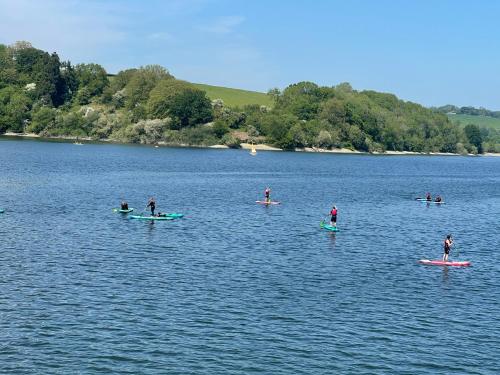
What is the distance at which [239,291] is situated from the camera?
49656 millimetres

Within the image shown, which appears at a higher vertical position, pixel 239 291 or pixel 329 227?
pixel 329 227

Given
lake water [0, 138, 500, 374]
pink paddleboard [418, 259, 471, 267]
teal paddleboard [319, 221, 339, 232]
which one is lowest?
lake water [0, 138, 500, 374]

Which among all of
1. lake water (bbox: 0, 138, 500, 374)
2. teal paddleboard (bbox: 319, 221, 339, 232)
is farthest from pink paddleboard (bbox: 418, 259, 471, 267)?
teal paddleboard (bbox: 319, 221, 339, 232)

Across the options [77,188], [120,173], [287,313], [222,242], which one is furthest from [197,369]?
[120,173]

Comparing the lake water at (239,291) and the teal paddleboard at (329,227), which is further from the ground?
the teal paddleboard at (329,227)

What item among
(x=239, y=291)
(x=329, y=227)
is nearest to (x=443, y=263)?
(x=329, y=227)

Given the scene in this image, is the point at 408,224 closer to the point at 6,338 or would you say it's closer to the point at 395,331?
the point at 395,331

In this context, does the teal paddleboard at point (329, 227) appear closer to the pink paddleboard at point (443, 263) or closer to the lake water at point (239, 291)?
the lake water at point (239, 291)

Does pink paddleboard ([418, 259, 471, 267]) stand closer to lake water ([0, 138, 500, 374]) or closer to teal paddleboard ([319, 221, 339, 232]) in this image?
lake water ([0, 138, 500, 374])

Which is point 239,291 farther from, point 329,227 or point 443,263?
point 329,227

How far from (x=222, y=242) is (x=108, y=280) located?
Answer: 2044cm

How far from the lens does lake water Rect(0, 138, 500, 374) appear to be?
36.9 meters

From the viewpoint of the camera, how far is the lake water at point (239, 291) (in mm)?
36906

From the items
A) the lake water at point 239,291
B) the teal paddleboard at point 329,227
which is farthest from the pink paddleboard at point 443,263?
the teal paddleboard at point 329,227
